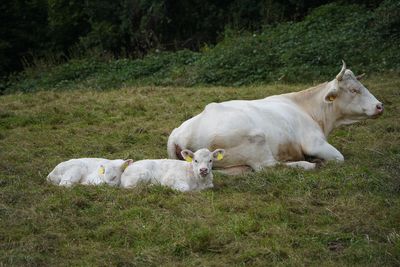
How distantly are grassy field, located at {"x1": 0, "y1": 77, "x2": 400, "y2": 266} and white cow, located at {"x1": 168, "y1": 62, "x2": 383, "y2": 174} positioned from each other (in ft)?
1.30

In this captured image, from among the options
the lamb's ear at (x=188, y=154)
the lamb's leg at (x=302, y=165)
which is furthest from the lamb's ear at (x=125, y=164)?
the lamb's leg at (x=302, y=165)

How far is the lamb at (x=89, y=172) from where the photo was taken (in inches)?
333

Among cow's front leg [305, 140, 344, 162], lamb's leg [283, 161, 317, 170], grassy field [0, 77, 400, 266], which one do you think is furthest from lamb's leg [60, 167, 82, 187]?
cow's front leg [305, 140, 344, 162]

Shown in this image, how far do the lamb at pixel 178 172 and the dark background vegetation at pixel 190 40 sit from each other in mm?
8286

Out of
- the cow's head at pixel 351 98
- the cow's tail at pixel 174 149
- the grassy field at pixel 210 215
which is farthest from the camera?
the cow's head at pixel 351 98

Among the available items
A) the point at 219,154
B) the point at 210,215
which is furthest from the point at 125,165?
the point at 210,215

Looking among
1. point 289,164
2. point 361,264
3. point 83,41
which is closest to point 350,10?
point 83,41

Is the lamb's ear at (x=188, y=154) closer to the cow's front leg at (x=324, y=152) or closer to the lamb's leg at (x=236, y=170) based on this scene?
the lamb's leg at (x=236, y=170)

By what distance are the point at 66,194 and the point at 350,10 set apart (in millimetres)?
14321

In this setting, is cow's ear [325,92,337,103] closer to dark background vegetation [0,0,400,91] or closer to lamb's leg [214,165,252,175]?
lamb's leg [214,165,252,175]

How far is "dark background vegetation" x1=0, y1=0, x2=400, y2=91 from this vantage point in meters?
17.2

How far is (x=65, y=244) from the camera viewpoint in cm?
648

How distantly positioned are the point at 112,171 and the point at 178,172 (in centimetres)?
79

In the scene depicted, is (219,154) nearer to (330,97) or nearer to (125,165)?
(125,165)
